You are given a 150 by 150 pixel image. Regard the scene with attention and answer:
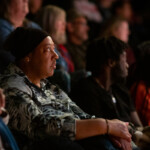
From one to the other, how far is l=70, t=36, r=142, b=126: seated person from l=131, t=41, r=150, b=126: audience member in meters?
0.18

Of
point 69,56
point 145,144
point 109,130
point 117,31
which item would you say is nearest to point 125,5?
point 117,31

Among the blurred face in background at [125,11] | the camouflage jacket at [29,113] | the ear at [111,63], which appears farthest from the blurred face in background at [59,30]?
the blurred face in background at [125,11]

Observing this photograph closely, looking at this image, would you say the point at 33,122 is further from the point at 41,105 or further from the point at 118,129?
the point at 118,129

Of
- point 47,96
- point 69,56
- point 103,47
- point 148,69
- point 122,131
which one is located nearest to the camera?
point 122,131

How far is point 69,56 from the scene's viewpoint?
15.4 ft

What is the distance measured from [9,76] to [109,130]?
665mm

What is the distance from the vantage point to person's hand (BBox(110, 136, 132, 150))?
2551 millimetres

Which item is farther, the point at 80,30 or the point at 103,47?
the point at 80,30

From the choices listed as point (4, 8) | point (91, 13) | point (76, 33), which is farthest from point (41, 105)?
point (91, 13)

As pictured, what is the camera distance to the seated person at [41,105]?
2.40 m

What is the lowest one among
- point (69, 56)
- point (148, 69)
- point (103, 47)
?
point (69, 56)

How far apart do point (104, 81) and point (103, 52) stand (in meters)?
0.22

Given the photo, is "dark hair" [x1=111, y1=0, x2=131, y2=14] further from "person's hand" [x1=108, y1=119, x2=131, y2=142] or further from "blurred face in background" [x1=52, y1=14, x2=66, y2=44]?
"person's hand" [x1=108, y1=119, x2=131, y2=142]

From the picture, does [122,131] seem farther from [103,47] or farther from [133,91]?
[133,91]
